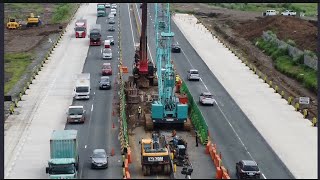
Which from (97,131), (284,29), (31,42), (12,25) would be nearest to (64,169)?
(97,131)

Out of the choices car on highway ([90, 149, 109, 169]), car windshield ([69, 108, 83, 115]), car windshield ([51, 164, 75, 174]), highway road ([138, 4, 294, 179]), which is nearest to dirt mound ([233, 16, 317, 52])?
highway road ([138, 4, 294, 179])

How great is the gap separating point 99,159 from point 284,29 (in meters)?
76.9

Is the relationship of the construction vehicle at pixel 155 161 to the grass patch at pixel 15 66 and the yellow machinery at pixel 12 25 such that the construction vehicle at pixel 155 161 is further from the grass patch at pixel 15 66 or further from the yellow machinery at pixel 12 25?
the yellow machinery at pixel 12 25

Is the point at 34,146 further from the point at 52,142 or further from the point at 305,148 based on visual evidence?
the point at 305,148

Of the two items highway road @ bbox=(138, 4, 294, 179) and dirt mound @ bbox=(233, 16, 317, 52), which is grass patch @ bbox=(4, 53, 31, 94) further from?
dirt mound @ bbox=(233, 16, 317, 52)

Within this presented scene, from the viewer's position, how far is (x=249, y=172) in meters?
44.9

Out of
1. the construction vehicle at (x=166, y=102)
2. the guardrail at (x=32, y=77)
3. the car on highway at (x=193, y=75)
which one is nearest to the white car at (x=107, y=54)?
the guardrail at (x=32, y=77)

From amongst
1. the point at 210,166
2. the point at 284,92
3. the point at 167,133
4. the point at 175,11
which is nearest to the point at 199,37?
the point at 175,11

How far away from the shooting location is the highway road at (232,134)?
49.4 meters

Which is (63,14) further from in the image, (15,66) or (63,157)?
(63,157)

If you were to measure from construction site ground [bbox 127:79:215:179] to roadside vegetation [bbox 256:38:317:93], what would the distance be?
22.9m

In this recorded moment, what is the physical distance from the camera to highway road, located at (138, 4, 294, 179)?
4938 cm

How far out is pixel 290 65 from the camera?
92.9m

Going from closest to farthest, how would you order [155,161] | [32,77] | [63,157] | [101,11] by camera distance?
[155,161] < [63,157] < [32,77] < [101,11]
